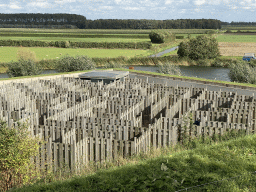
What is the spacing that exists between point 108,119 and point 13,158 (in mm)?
4875

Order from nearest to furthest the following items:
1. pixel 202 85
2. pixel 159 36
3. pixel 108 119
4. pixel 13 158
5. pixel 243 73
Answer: pixel 13 158 < pixel 108 119 < pixel 202 85 < pixel 243 73 < pixel 159 36

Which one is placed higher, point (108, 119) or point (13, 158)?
point (13, 158)

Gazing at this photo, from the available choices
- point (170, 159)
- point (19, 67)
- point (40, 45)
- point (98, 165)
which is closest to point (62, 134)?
point (98, 165)

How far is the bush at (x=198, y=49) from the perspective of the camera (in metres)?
68.7

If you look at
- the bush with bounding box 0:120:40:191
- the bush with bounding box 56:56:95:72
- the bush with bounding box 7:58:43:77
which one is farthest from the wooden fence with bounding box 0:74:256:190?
the bush with bounding box 7:58:43:77

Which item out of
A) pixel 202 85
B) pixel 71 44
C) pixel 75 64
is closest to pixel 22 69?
pixel 75 64

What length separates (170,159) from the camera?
7.94 m

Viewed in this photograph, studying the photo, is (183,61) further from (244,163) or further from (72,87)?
(244,163)

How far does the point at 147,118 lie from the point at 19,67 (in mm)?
24100

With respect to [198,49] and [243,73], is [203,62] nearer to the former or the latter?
[198,49]

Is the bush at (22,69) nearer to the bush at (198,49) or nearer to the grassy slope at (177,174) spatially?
the grassy slope at (177,174)

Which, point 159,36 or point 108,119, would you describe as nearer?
point 108,119

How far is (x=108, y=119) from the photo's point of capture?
11.6m

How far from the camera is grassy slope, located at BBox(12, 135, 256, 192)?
21.6ft
